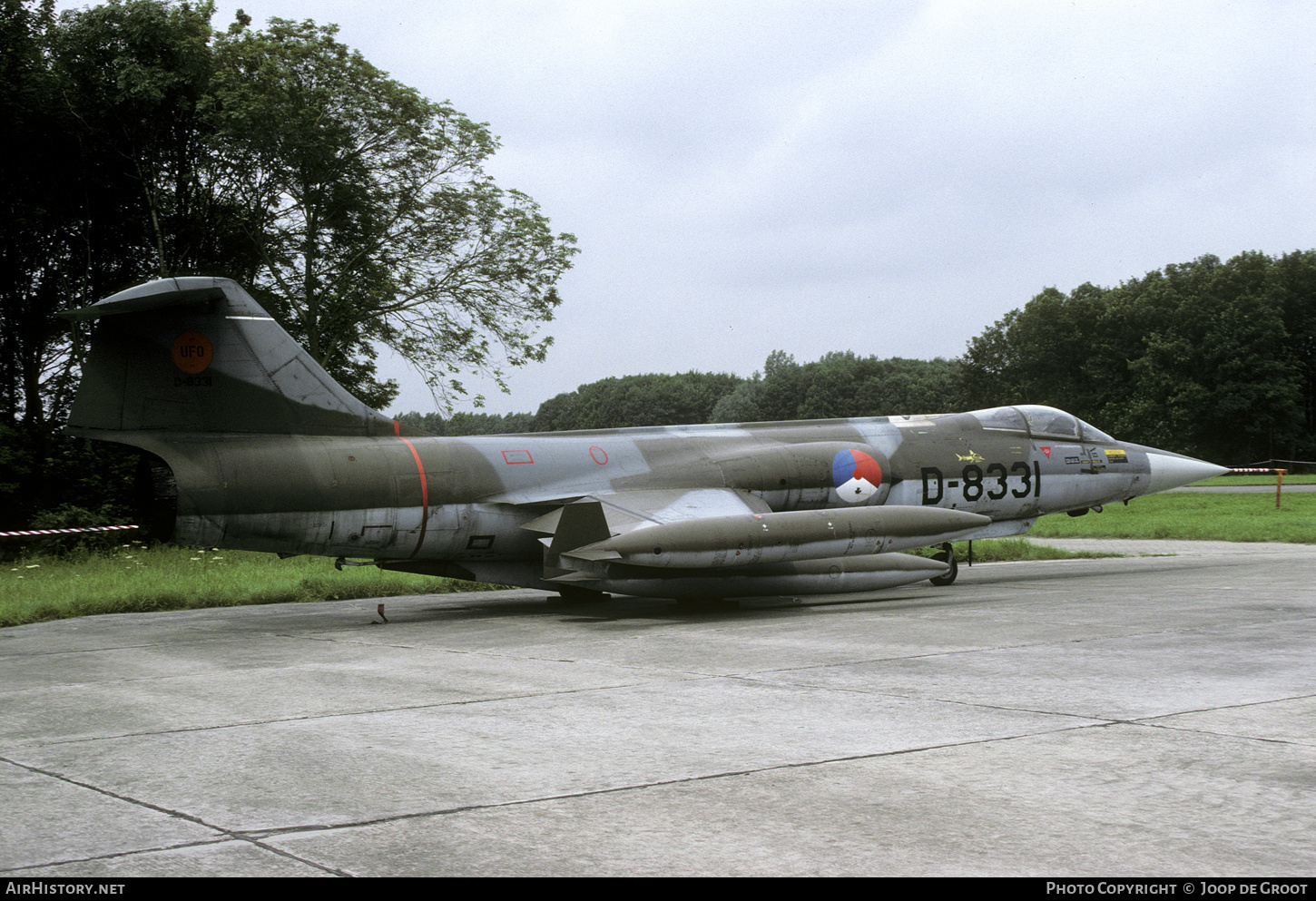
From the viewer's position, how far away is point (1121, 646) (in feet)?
28.5

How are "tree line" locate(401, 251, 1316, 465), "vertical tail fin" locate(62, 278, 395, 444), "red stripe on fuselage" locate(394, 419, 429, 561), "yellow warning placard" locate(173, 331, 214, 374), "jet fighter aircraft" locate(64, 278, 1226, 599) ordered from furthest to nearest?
"tree line" locate(401, 251, 1316, 465)
"red stripe on fuselage" locate(394, 419, 429, 561)
"yellow warning placard" locate(173, 331, 214, 374)
"jet fighter aircraft" locate(64, 278, 1226, 599)
"vertical tail fin" locate(62, 278, 395, 444)

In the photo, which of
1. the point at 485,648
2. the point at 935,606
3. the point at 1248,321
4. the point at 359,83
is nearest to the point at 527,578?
the point at 485,648

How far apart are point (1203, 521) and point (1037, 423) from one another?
48.6 ft

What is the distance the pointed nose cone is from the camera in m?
17.5

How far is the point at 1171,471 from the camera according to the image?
1756 cm

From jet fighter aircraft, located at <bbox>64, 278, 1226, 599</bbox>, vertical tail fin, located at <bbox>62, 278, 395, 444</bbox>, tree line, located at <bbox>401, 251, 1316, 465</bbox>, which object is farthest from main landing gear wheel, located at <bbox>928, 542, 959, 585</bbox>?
tree line, located at <bbox>401, 251, 1316, 465</bbox>

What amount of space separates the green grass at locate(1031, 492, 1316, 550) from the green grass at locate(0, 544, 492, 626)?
1644 centimetres

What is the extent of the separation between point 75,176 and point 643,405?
64.3 metres

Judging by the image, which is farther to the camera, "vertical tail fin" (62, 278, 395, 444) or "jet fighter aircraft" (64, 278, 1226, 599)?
"jet fighter aircraft" (64, 278, 1226, 599)

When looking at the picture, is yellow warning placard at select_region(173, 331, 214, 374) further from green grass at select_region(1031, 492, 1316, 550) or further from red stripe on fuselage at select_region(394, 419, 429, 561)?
green grass at select_region(1031, 492, 1316, 550)

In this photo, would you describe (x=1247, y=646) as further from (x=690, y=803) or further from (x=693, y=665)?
(x=690, y=803)

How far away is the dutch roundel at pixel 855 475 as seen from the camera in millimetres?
15039

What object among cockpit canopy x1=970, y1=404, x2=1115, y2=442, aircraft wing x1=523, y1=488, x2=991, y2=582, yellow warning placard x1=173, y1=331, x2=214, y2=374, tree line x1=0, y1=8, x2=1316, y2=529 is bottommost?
aircraft wing x1=523, y1=488, x2=991, y2=582

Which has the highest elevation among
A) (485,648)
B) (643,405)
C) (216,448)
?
(643,405)
